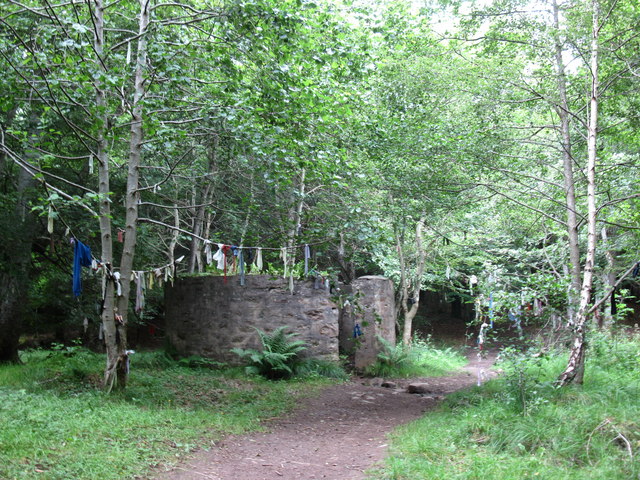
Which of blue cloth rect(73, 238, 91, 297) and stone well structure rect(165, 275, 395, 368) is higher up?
blue cloth rect(73, 238, 91, 297)

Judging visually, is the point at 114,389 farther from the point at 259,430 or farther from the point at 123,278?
the point at 259,430

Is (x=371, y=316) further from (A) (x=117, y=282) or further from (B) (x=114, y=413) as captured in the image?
(B) (x=114, y=413)

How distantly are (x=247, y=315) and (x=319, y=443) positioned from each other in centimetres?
514

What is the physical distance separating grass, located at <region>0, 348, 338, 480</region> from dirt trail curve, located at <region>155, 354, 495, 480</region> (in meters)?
0.27

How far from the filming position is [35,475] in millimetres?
3766

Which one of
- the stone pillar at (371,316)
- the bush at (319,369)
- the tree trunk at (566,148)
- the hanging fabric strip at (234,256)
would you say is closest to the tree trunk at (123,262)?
the hanging fabric strip at (234,256)

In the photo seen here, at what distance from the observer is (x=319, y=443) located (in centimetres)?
589

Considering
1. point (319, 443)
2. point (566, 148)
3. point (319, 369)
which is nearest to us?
point (319, 443)

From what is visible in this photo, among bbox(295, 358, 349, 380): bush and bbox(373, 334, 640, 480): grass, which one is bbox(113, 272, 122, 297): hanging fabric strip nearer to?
bbox(373, 334, 640, 480): grass

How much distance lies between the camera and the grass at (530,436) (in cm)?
403

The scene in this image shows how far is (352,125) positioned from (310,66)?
3.82ft

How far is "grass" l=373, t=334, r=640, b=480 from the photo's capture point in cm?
403

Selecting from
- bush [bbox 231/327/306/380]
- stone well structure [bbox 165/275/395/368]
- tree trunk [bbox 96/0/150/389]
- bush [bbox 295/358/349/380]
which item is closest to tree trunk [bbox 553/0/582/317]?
stone well structure [bbox 165/275/395/368]

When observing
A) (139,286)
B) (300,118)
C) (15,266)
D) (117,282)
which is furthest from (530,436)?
(15,266)
